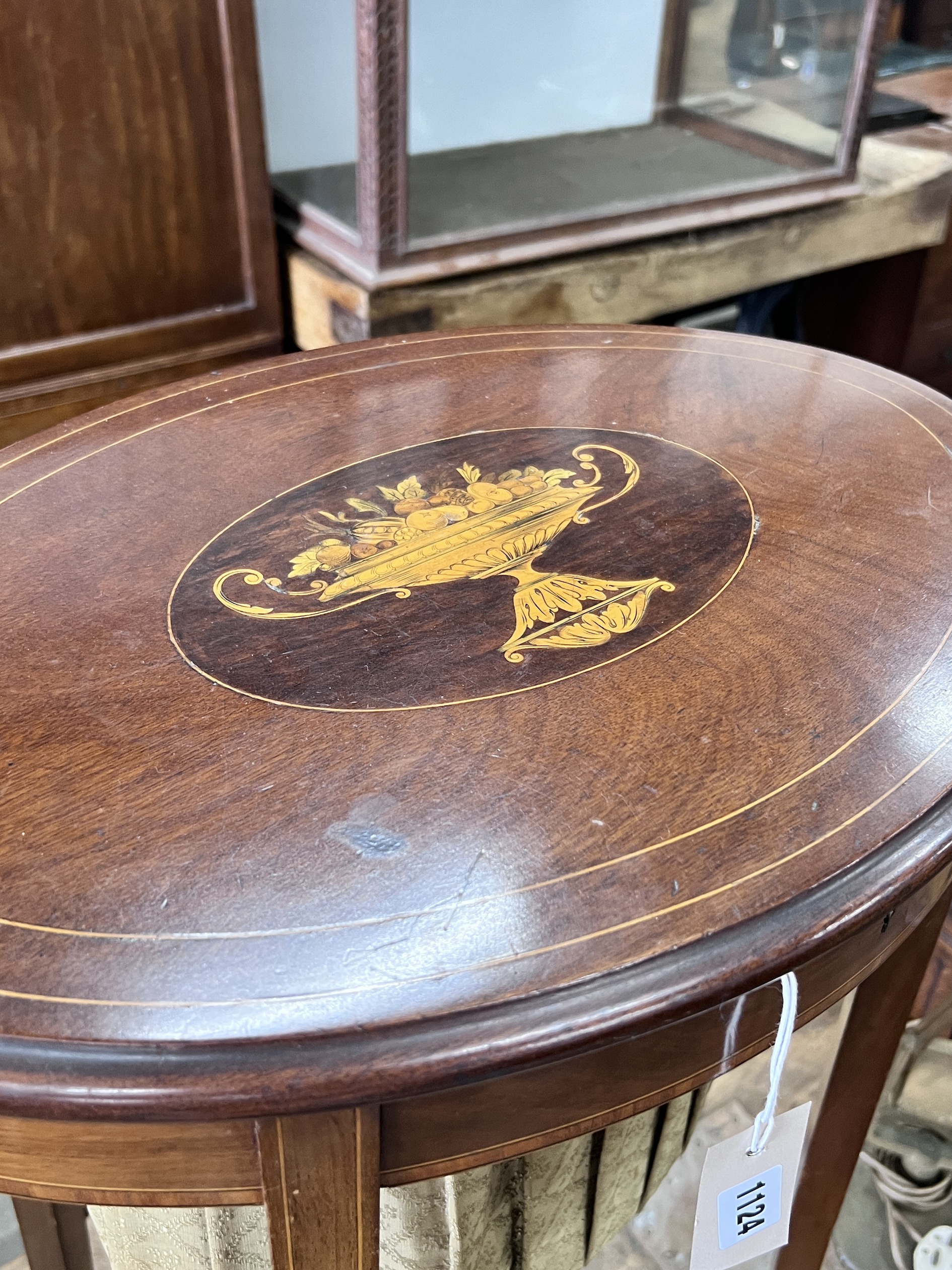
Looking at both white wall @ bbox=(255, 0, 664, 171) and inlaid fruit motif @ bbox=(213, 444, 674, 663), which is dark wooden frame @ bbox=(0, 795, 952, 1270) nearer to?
inlaid fruit motif @ bbox=(213, 444, 674, 663)

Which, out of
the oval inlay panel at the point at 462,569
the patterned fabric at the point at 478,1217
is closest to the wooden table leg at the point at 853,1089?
the patterned fabric at the point at 478,1217

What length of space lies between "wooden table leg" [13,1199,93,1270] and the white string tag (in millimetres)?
520

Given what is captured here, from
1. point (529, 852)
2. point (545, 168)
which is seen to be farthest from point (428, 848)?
point (545, 168)

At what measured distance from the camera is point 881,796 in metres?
0.57

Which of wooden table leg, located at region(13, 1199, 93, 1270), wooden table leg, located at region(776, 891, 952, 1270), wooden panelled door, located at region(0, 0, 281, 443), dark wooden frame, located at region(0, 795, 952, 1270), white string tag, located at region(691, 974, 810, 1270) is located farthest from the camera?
wooden panelled door, located at region(0, 0, 281, 443)

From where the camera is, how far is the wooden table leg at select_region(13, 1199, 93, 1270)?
88 centimetres

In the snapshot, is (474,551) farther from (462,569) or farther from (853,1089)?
(853,1089)

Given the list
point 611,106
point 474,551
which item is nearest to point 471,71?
point 611,106

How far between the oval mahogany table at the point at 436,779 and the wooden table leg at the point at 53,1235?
456mm

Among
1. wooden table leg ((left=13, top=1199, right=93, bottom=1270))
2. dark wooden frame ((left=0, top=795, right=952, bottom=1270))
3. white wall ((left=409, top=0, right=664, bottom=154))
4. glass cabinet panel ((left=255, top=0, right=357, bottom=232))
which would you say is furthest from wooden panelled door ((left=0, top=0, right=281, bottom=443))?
dark wooden frame ((left=0, top=795, right=952, bottom=1270))

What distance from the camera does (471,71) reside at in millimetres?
1379

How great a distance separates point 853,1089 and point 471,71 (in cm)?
119

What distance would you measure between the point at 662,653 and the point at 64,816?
340 millimetres

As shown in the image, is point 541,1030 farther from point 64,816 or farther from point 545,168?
point 545,168
